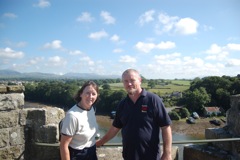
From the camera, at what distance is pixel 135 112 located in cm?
290

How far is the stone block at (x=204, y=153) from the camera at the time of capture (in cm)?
365

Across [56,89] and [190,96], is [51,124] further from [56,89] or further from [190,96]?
[56,89]

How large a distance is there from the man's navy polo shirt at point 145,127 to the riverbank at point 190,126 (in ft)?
134

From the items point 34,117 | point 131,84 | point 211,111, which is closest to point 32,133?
point 34,117

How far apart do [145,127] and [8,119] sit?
1899 millimetres

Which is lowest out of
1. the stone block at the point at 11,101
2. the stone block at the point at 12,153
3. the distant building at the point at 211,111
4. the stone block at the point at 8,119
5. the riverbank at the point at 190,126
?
the riverbank at the point at 190,126

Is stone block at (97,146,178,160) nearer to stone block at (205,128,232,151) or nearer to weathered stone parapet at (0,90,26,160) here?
stone block at (205,128,232,151)

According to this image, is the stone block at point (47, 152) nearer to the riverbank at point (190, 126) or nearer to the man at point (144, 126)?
the man at point (144, 126)

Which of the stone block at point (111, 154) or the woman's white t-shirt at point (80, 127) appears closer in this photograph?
the woman's white t-shirt at point (80, 127)

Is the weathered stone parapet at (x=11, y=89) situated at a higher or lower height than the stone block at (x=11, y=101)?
higher

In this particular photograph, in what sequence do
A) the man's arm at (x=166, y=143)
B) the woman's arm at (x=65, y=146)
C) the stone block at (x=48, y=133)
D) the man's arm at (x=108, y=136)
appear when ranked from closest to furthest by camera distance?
the woman's arm at (x=65, y=146), the man's arm at (x=166, y=143), the man's arm at (x=108, y=136), the stone block at (x=48, y=133)

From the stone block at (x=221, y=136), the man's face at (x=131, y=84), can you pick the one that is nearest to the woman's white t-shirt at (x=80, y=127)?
the man's face at (x=131, y=84)

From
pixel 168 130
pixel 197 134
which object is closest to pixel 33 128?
pixel 168 130

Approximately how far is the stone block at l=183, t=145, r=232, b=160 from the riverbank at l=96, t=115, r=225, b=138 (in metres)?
39.7
